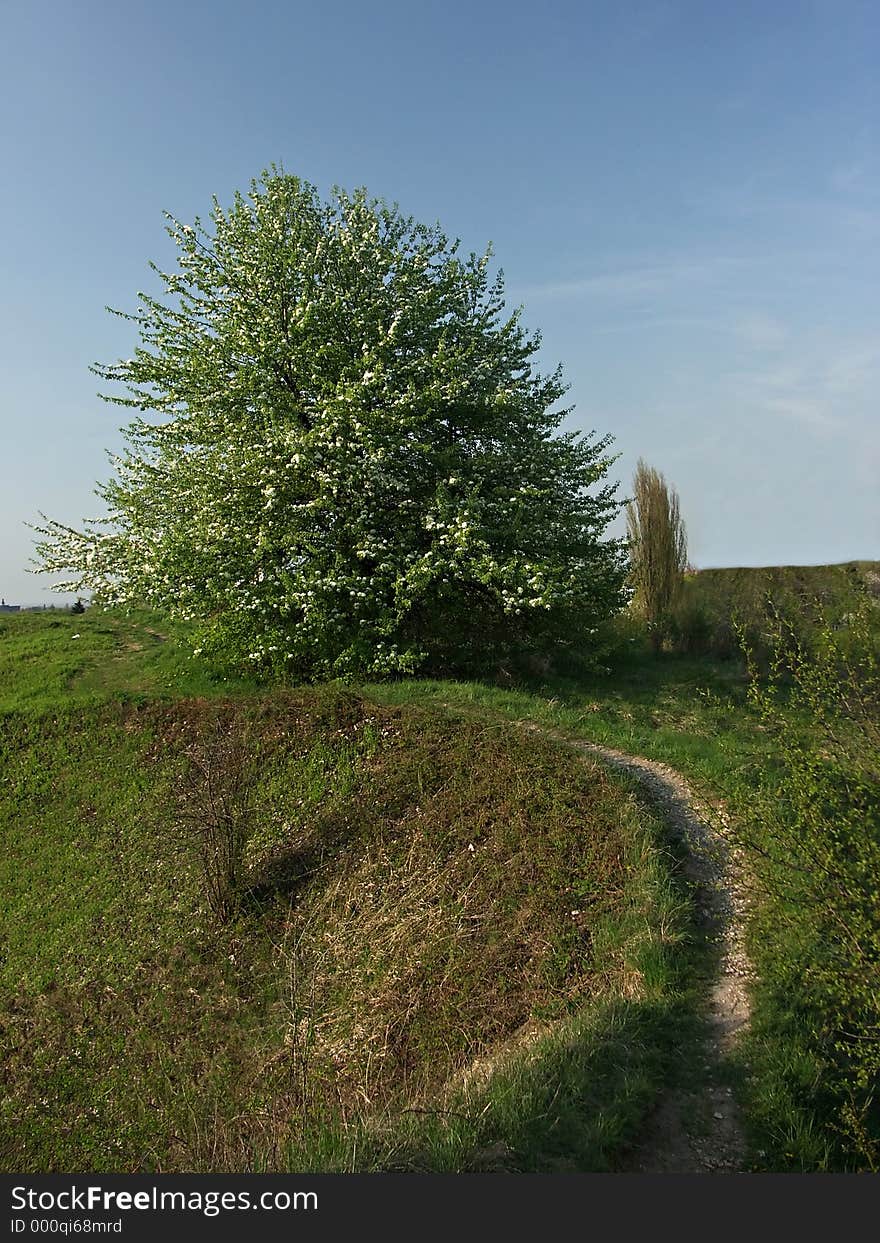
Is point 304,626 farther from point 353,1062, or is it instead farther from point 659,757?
point 353,1062

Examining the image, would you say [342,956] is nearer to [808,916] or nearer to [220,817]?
[220,817]

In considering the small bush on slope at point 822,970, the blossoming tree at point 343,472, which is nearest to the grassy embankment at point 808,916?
the small bush on slope at point 822,970

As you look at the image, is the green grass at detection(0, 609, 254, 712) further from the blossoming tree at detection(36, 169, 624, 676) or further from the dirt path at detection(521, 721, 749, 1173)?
the dirt path at detection(521, 721, 749, 1173)

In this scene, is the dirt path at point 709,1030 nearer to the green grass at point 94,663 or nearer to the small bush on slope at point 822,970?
the small bush on slope at point 822,970

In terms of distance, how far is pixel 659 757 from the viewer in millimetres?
12984

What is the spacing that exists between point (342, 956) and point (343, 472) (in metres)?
10.3

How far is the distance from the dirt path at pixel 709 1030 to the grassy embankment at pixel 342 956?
21cm

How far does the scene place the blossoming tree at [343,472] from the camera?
1691cm

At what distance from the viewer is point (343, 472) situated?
16.9 m

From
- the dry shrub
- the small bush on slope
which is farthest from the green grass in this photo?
the small bush on slope

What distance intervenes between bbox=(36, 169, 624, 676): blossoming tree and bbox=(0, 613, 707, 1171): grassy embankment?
2828 millimetres

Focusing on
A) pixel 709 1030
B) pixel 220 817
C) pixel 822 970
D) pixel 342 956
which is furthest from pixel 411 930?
pixel 822 970

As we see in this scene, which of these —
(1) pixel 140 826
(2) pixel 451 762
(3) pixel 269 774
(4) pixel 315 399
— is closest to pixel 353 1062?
(2) pixel 451 762

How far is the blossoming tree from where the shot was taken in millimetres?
16906
